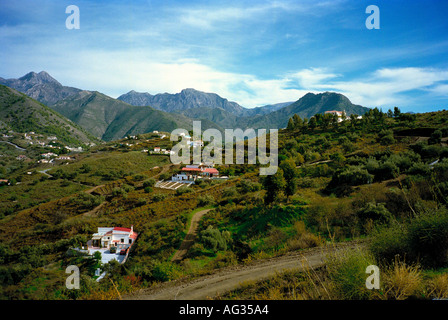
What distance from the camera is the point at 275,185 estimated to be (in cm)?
1352

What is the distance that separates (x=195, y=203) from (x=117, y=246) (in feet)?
30.1

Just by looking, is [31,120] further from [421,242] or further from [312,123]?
[421,242]

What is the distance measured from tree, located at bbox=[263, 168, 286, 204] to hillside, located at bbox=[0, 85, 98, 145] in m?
143

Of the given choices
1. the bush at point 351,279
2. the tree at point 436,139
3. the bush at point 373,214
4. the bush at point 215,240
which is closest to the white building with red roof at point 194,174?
the bush at point 215,240

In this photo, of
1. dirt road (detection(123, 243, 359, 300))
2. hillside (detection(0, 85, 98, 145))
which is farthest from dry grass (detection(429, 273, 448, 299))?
hillside (detection(0, 85, 98, 145))

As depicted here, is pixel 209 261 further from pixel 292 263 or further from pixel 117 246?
pixel 117 246

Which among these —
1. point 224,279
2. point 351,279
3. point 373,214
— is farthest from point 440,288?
point 373,214

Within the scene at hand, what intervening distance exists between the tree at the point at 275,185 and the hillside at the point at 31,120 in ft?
469

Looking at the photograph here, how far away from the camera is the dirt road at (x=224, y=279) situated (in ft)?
18.4

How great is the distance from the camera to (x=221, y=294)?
5.36 m

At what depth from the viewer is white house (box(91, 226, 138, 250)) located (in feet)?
52.6

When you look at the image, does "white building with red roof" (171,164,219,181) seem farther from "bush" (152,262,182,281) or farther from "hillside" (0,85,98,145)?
"hillside" (0,85,98,145)

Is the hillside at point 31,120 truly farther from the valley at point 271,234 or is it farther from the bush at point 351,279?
the bush at point 351,279
